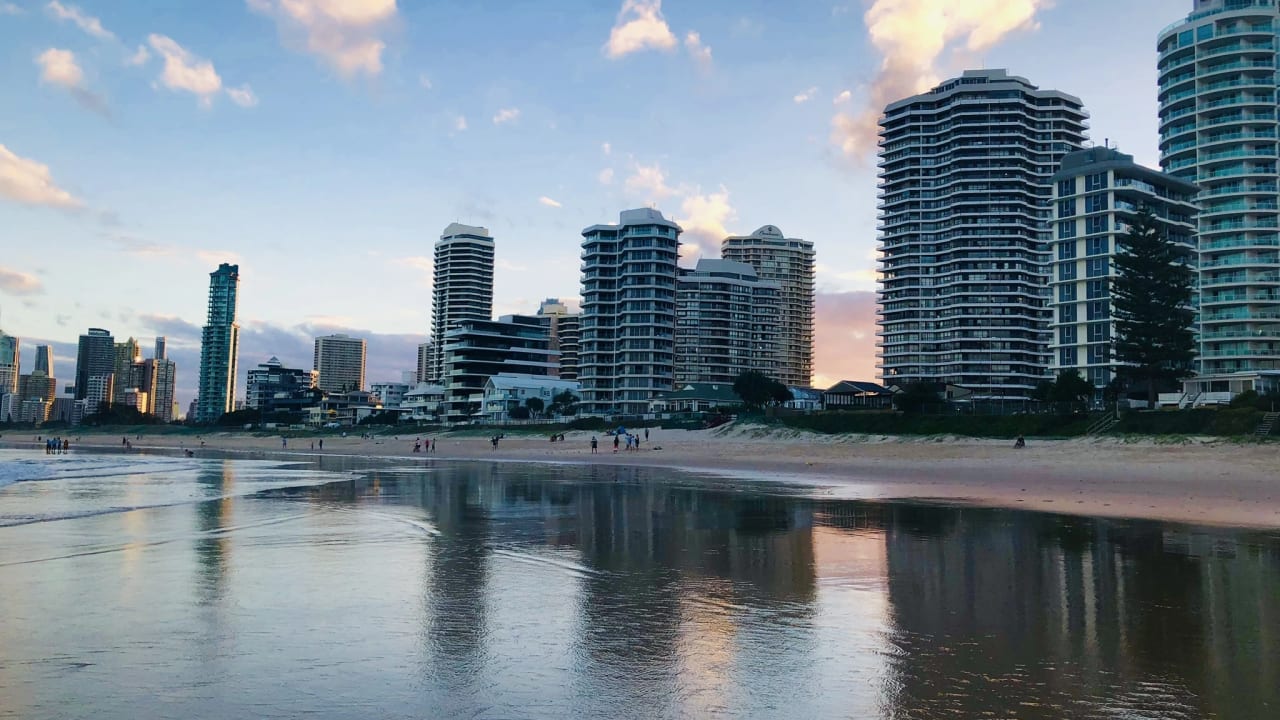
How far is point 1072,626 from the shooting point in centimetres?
1068

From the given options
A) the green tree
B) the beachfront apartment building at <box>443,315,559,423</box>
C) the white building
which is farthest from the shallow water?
→ the beachfront apartment building at <box>443,315,559,423</box>

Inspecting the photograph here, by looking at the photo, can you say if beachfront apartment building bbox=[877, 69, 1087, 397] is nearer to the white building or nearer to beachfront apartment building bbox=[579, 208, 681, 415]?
beachfront apartment building bbox=[579, 208, 681, 415]

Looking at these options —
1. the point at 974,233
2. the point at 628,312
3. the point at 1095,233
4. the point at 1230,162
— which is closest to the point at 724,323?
the point at 628,312

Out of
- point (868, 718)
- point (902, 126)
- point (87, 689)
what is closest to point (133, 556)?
point (87, 689)

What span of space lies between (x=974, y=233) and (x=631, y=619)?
136481 mm

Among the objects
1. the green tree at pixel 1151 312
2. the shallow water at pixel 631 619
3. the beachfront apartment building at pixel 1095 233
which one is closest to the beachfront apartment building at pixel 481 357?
the beachfront apartment building at pixel 1095 233

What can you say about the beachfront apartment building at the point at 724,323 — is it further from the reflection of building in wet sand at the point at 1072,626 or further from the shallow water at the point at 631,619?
the reflection of building in wet sand at the point at 1072,626

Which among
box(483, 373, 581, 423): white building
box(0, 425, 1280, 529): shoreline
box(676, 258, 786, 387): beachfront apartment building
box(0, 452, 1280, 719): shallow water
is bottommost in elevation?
box(0, 452, 1280, 719): shallow water

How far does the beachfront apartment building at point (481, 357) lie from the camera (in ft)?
545

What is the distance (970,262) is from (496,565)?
132m

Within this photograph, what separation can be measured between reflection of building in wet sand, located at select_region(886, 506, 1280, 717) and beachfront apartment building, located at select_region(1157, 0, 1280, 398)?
89.4 meters

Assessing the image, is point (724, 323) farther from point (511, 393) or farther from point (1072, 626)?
point (1072, 626)

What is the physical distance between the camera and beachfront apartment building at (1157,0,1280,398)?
94.0 meters

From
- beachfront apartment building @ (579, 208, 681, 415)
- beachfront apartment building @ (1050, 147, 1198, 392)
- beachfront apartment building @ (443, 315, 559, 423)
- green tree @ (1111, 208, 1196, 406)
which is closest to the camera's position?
green tree @ (1111, 208, 1196, 406)
